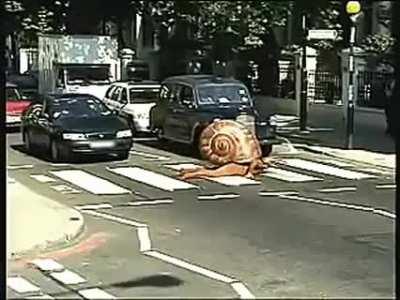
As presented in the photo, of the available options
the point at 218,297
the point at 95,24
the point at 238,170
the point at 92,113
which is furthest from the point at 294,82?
the point at 218,297

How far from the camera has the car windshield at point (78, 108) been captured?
10781 millimetres

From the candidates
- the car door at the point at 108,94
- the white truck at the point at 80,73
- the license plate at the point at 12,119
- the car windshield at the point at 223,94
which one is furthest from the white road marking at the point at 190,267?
the car door at the point at 108,94

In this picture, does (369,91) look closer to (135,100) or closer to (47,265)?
(135,100)

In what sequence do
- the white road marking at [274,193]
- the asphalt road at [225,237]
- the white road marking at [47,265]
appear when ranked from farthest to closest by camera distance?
the white road marking at [274,193]
the white road marking at [47,265]
the asphalt road at [225,237]

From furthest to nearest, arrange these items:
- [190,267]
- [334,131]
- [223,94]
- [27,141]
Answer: [334,131], [27,141], [223,94], [190,267]

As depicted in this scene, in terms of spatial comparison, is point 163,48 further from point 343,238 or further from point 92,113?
point 343,238

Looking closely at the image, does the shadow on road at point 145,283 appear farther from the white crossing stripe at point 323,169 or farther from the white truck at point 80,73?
the white truck at point 80,73

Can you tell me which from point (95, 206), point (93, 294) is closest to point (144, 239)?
point (95, 206)

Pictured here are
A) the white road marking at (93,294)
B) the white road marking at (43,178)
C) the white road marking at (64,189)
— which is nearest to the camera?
the white road marking at (93,294)

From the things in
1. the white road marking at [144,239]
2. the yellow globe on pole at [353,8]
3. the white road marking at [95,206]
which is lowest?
the white road marking at [95,206]

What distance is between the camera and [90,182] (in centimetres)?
870

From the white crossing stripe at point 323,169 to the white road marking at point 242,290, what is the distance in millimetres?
5247

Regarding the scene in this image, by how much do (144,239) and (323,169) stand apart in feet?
14.4

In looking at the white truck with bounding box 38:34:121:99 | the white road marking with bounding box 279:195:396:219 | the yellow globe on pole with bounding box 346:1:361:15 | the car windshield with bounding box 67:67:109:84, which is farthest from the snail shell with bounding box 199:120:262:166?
the yellow globe on pole with bounding box 346:1:361:15
